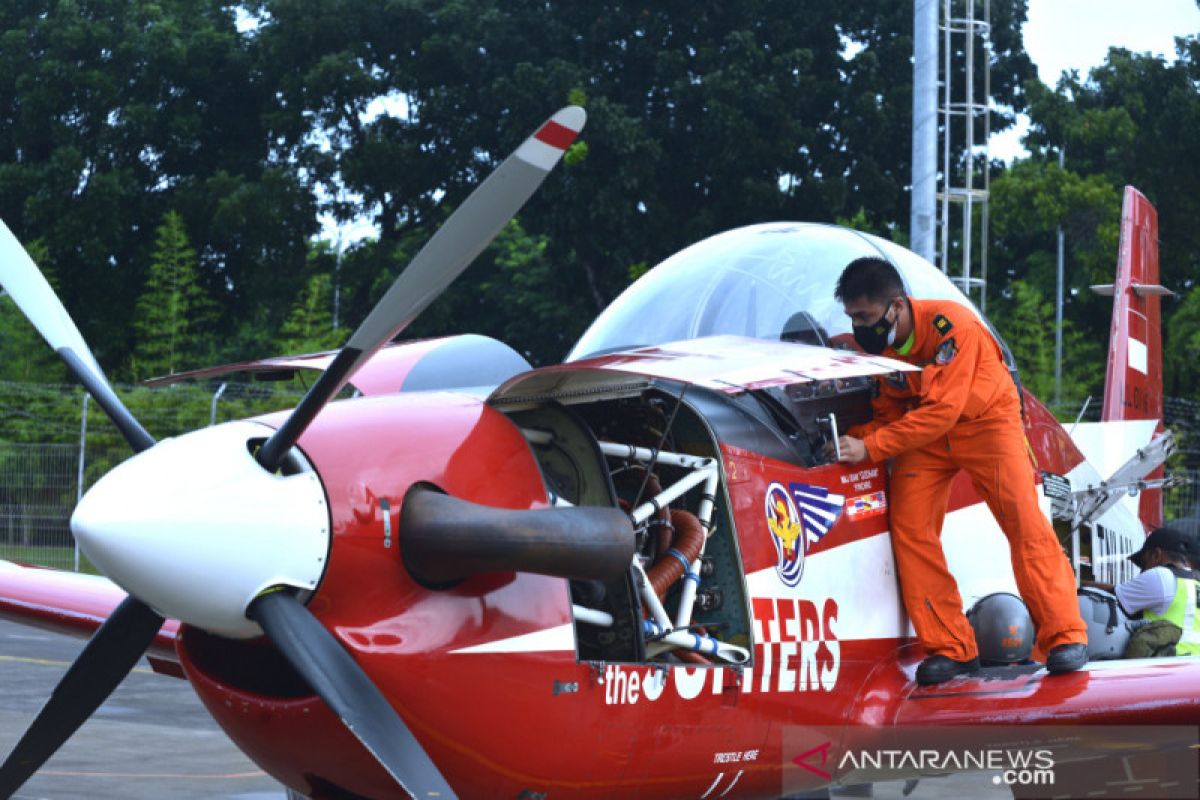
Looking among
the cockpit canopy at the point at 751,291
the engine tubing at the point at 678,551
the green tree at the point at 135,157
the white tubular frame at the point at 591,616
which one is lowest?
the white tubular frame at the point at 591,616

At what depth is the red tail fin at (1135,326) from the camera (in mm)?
10844

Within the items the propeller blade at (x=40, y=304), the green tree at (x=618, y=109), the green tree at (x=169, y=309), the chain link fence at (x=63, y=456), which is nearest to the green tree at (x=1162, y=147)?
the green tree at (x=618, y=109)

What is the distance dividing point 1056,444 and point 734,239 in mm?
2281

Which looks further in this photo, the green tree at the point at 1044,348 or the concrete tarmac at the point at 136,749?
the green tree at the point at 1044,348

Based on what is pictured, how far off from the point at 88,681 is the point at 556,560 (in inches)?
65.6

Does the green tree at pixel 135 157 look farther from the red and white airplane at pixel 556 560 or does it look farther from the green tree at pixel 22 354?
the red and white airplane at pixel 556 560

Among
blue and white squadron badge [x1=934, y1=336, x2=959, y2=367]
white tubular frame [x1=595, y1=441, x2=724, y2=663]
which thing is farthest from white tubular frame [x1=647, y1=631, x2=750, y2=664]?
blue and white squadron badge [x1=934, y1=336, x2=959, y2=367]

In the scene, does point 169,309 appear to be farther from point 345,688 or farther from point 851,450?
point 345,688

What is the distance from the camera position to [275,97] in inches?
1336

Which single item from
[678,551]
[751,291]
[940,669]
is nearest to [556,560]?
[678,551]

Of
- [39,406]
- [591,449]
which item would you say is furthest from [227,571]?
[39,406]

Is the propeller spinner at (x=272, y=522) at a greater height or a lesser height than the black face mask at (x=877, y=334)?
lesser

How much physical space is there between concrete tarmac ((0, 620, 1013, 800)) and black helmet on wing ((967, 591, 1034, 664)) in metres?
1.65

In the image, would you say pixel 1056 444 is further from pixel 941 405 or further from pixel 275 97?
pixel 275 97
